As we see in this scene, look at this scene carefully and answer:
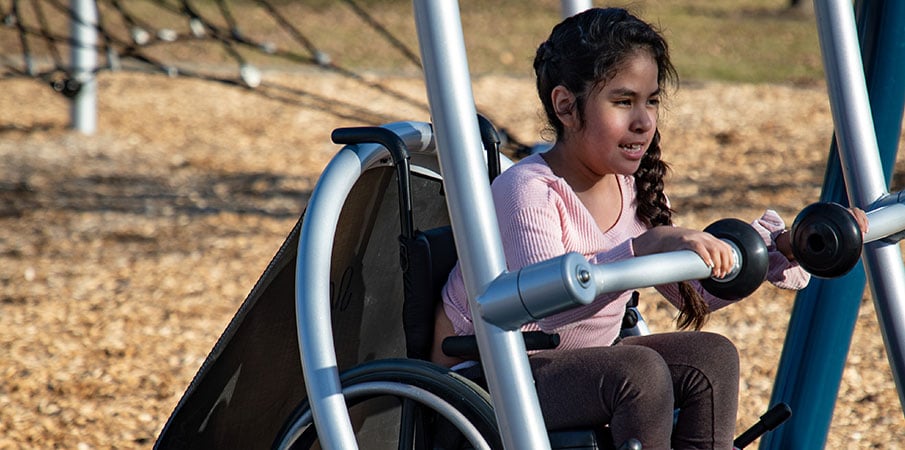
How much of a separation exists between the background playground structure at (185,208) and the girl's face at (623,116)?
5.86ft

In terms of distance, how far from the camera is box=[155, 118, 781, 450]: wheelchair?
1.82 meters

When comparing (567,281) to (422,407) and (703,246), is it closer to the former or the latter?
(703,246)

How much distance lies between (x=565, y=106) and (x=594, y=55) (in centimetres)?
11

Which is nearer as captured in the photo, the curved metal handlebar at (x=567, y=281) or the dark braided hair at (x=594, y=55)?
the curved metal handlebar at (x=567, y=281)

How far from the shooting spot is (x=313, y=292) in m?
1.87

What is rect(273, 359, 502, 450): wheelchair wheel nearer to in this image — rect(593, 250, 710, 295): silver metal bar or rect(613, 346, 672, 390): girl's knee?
rect(613, 346, 672, 390): girl's knee

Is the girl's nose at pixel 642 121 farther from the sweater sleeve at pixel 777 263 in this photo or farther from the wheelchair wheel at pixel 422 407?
the wheelchair wheel at pixel 422 407

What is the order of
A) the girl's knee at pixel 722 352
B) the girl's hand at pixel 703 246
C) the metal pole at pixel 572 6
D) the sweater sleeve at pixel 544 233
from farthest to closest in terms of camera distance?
the metal pole at pixel 572 6 < the girl's knee at pixel 722 352 < the sweater sleeve at pixel 544 233 < the girl's hand at pixel 703 246

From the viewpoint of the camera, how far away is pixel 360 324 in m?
2.10

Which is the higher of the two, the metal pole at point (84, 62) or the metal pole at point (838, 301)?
the metal pole at point (84, 62)

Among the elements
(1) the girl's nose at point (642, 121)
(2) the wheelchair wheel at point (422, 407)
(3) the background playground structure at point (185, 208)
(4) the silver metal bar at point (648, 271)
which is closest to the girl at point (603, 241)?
(1) the girl's nose at point (642, 121)

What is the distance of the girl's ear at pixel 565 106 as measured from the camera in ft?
6.26

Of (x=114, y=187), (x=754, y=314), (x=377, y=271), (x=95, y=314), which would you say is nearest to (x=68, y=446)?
(x=95, y=314)

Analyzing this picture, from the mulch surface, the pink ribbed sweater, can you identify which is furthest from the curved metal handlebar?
the mulch surface
